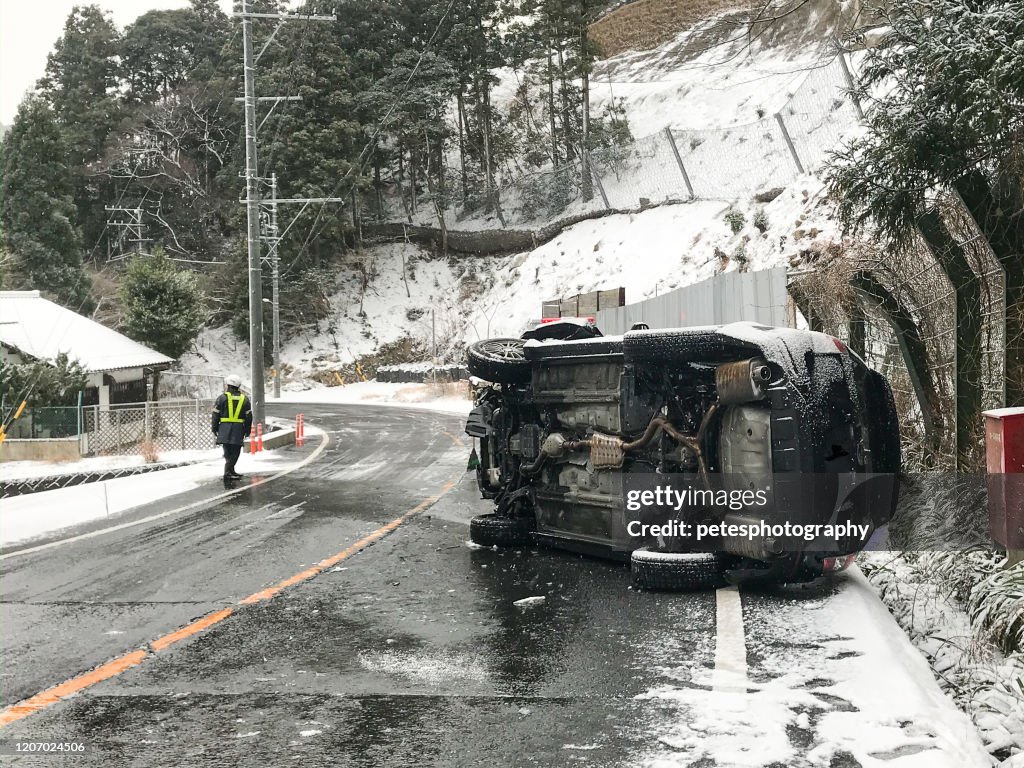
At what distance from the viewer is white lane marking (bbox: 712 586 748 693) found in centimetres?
495

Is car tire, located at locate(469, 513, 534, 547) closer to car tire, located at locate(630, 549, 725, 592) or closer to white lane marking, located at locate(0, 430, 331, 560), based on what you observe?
car tire, located at locate(630, 549, 725, 592)

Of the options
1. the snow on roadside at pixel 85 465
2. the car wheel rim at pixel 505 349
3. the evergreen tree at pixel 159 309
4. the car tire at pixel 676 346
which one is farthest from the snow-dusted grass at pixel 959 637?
the evergreen tree at pixel 159 309

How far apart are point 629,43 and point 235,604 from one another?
72.1 metres

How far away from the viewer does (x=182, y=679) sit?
5.17 meters

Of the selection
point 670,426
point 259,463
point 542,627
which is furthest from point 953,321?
point 259,463

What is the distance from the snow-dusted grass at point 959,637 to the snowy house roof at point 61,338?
80.4ft

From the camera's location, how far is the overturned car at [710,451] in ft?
21.0

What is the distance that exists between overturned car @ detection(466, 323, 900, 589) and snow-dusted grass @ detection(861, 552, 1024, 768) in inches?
22.2

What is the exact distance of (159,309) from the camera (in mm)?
37656

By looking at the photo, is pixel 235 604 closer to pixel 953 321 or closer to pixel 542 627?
pixel 542 627

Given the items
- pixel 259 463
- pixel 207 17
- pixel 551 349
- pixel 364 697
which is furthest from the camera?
pixel 207 17

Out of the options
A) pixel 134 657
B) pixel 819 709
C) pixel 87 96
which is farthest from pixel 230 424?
pixel 87 96

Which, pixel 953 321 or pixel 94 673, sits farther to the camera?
pixel 953 321

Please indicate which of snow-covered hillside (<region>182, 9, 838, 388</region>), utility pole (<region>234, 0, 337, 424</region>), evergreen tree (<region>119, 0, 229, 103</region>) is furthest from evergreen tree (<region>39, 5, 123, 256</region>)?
utility pole (<region>234, 0, 337, 424</region>)
